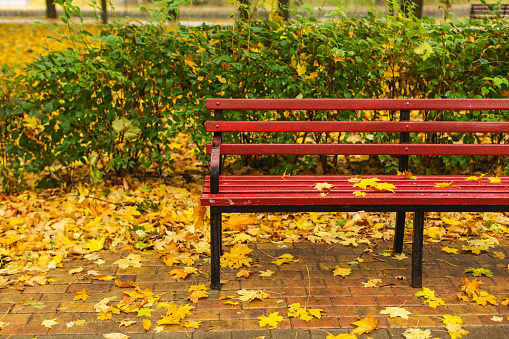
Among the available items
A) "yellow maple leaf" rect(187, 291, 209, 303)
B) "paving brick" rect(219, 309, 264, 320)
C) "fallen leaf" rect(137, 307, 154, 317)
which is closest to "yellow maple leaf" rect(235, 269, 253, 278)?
"yellow maple leaf" rect(187, 291, 209, 303)

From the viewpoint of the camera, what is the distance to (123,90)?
4.54 meters

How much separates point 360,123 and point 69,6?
8.53ft

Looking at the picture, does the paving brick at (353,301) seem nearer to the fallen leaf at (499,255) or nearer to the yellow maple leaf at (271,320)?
the yellow maple leaf at (271,320)

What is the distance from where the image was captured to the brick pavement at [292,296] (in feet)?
8.52

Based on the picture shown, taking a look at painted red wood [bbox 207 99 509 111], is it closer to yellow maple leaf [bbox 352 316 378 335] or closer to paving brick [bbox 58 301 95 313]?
yellow maple leaf [bbox 352 316 378 335]

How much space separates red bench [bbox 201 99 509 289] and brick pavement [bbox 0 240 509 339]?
0.74ft

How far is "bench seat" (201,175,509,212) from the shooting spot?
2.84 m

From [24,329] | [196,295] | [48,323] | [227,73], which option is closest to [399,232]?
[196,295]

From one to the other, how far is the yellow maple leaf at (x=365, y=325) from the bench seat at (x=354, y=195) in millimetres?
627

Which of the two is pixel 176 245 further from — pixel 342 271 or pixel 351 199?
pixel 351 199

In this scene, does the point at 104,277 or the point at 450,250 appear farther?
the point at 450,250

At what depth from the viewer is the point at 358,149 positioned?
3.33 meters

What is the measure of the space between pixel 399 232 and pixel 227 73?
1.97 metres

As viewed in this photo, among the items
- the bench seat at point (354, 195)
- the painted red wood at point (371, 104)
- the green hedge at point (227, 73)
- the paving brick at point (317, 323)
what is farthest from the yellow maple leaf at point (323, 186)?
the green hedge at point (227, 73)
